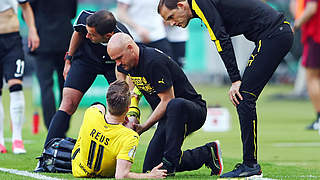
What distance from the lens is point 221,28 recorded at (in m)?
5.94

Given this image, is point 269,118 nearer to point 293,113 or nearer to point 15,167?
point 293,113

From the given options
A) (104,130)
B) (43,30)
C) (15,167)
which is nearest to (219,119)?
(43,30)

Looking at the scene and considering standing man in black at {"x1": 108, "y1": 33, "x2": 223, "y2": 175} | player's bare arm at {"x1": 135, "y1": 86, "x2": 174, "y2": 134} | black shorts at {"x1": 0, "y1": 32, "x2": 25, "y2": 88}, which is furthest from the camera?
black shorts at {"x1": 0, "y1": 32, "x2": 25, "y2": 88}

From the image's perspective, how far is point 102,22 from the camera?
668cm

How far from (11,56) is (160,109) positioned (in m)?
3.01

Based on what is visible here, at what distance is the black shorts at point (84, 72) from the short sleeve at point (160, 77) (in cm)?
157

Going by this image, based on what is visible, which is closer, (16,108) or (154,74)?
(154,74)

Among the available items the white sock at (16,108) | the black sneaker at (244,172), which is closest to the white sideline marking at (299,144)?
the white sock at (16,108)

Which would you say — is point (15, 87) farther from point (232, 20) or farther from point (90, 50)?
point (232, 20)

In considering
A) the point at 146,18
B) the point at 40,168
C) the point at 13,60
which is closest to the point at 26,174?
the point at 40,168

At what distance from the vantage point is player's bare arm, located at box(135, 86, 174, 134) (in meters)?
6.15

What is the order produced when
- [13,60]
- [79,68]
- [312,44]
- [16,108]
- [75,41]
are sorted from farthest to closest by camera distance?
1. [312,44]
2. [16,108]
3. [13,60]
4. [79,68]
5. [75,41]

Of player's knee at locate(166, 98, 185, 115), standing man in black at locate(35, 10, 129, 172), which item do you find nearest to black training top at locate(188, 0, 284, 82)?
player's knee at locate(166, 98, 185, 115)

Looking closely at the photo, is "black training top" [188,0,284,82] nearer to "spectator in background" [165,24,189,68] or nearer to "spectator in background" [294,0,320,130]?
"spectator in background" [165,24,189,68]
